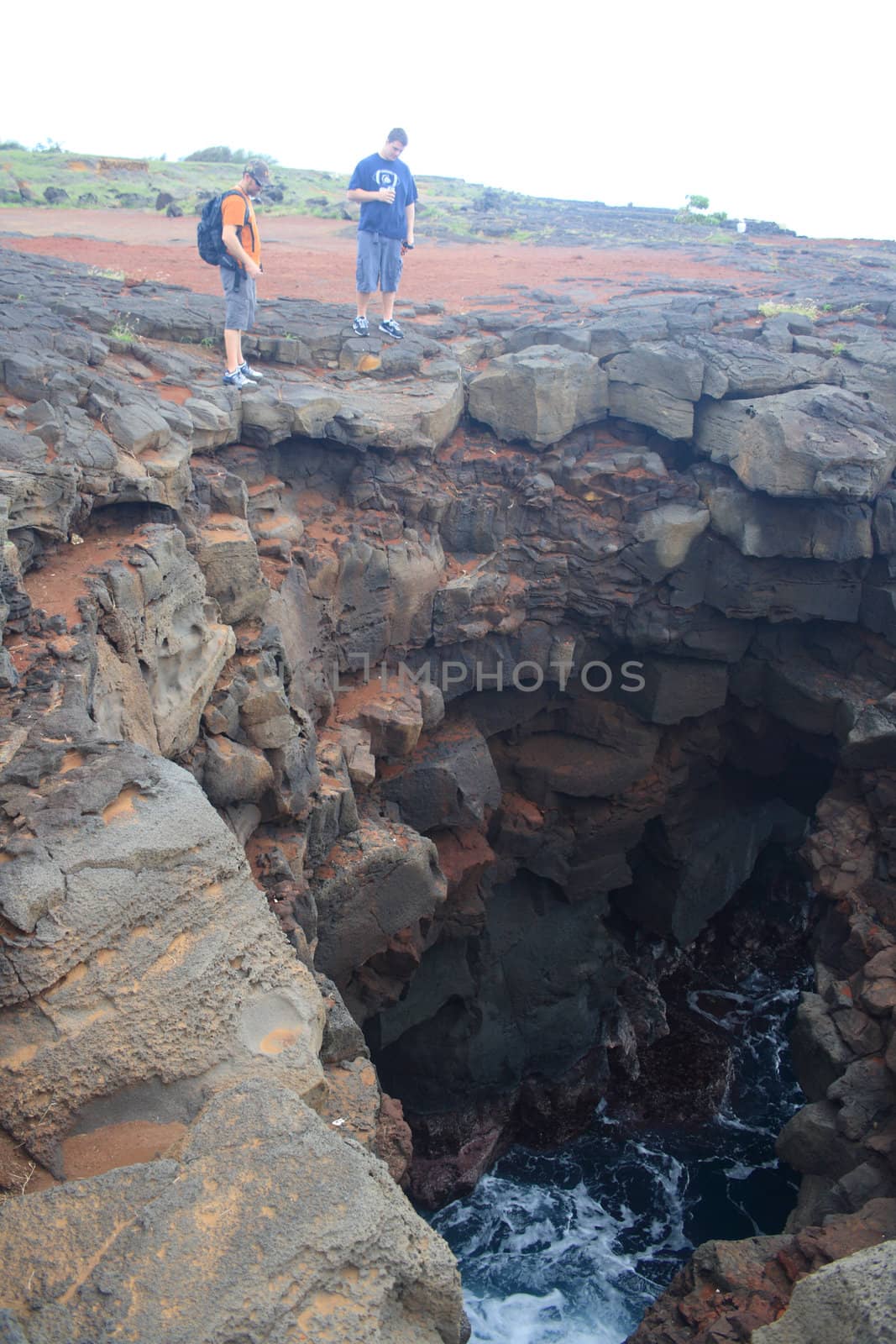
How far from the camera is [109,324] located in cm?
1113

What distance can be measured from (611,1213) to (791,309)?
41.2 ft

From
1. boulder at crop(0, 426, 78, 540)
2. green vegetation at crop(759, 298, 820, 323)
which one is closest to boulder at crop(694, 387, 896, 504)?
green vegetation at crop(759, 298, 820, 323)

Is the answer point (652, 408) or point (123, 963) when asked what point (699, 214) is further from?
point (123, 963)

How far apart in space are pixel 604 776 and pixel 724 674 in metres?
2.19

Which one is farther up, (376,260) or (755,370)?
(376,260)

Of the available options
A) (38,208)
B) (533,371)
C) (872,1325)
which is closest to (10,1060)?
(872,1325)

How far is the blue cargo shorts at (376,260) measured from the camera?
488 inches

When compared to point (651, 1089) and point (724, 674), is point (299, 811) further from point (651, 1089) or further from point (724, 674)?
point (651, 1089)

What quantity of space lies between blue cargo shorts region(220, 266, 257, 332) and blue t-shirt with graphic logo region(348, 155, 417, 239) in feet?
6.36

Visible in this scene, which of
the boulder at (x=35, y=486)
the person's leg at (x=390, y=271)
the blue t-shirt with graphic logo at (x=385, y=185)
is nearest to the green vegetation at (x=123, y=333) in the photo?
the blue t-shirt with graphic logo at (x=385, y=185)

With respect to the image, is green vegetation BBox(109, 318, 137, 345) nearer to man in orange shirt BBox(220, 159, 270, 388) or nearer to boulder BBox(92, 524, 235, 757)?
man in orange shirt BBox(220, 159, 270, 388)

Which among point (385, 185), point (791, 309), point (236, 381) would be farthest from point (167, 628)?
point (791, 309)

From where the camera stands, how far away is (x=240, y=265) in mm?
10266

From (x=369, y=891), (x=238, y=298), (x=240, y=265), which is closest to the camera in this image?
(x=369, y=891)
